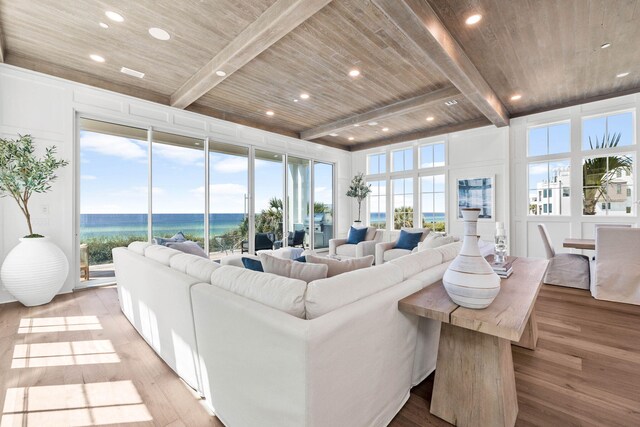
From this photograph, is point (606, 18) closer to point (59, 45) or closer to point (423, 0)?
point (423, 0)

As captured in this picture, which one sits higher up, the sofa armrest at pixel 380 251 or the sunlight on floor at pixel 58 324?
the sofa armrest at pixel 380 251

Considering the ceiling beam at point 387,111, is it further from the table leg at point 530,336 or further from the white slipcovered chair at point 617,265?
the table leg at point 530,336

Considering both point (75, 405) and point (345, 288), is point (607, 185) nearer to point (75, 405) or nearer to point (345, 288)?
point (345, 288)

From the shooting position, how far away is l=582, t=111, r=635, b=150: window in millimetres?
4762

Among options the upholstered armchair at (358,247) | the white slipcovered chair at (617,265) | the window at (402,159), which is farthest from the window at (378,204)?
the white slipcovered chair at (617,265)

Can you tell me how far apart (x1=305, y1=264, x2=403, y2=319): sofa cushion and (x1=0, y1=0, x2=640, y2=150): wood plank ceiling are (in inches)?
87.1

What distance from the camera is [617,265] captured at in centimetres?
343

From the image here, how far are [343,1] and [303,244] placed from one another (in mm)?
5352

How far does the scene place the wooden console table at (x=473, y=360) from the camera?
4.43ft

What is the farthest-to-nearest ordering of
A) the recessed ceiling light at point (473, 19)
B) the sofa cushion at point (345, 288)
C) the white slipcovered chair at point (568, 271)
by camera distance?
1. the white slipcovered chair at point (568, 271)
2. the recessed ceiling light at point (473, 19)
3. the sofa cushion at point (345, 288)

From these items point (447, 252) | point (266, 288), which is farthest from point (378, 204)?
point (266, 288)

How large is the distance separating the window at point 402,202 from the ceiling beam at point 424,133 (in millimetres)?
1060

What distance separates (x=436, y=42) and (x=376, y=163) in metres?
5.26

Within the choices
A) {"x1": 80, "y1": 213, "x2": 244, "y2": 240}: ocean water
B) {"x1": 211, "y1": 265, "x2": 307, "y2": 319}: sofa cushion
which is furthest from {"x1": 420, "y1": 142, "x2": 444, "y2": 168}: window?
{"x1": 211, "y1": 265, "x2": 307, "y2": 319}: sofa cushion
